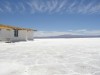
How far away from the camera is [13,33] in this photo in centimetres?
2966

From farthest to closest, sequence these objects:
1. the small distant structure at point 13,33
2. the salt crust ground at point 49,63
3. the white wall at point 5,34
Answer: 1. the small distant structure at point 13,33
2. the white wall at point 5,34
3. the salt crust ground at point 49,63

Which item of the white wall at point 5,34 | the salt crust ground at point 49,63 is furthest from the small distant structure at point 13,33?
the salt crust ground at point 49,63

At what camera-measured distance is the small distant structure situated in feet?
89.8

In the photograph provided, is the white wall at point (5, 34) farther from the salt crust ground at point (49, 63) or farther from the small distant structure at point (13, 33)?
the salt crust ground at point (49, 63)

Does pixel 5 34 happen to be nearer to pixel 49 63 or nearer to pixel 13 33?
pixel 13 33

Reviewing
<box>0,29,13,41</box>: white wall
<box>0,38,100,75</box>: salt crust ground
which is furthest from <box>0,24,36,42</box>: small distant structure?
<box>0,38,100,75</box>: salt crust ground

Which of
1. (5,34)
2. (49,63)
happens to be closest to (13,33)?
(5,34)

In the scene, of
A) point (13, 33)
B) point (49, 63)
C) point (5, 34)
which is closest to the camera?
point (49, 63)

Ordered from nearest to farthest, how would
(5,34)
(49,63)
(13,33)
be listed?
(49,63), (5,34), (13,33)

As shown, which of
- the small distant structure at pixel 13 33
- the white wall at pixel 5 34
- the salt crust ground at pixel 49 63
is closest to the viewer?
the salt crust ground at pixel 49 63

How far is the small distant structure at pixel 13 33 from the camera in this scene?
89.8ft

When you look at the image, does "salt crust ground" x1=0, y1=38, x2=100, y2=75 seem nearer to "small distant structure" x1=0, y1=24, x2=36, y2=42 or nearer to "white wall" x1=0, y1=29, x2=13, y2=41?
"white wall" x1=0, y1=29, x2=13, y2=41

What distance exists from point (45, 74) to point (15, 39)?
25463 mm

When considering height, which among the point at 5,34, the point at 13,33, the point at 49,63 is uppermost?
the point at 13,33
